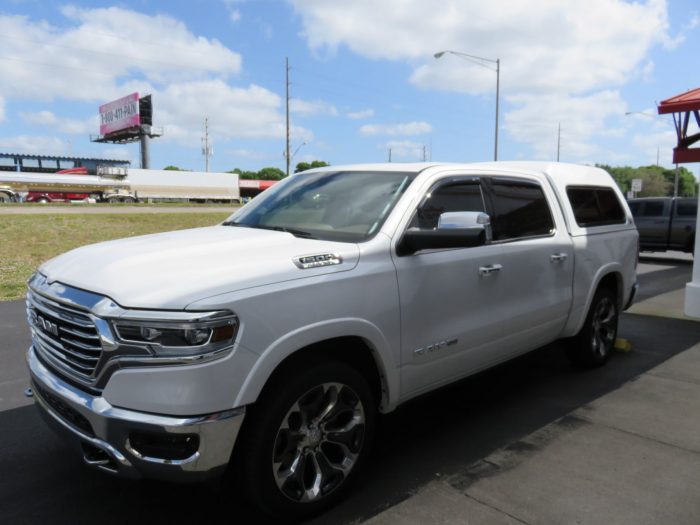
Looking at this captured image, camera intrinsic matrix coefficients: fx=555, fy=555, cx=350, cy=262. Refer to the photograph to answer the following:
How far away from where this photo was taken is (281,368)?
105 inches

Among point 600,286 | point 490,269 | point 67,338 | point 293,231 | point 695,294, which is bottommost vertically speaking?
point 695,294

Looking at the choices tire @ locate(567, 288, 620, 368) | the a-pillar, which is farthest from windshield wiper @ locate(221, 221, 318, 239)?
the a-pillar

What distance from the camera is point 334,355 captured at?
116 inches

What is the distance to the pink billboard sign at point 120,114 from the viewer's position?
82.6 m

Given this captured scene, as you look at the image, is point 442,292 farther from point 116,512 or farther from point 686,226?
point 686,226

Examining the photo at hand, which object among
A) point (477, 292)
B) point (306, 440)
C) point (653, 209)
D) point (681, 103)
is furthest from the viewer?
point (653, 209)

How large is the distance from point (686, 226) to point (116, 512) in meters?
16.1

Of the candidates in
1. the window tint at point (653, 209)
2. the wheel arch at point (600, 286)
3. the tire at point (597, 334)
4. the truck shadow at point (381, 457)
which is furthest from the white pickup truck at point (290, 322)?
the window tint at point (653, 209)

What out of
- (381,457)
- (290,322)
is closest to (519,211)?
(381,457)

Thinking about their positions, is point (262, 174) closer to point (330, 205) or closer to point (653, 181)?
point (653, 181)

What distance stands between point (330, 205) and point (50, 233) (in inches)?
614

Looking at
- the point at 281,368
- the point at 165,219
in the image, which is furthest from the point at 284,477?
the point at 165,219

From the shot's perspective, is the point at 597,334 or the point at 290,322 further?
the point at 597,334

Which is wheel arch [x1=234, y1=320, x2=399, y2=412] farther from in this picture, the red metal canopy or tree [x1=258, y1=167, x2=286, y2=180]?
tree [x1=258, y1=167, x2=286, y2=180]
